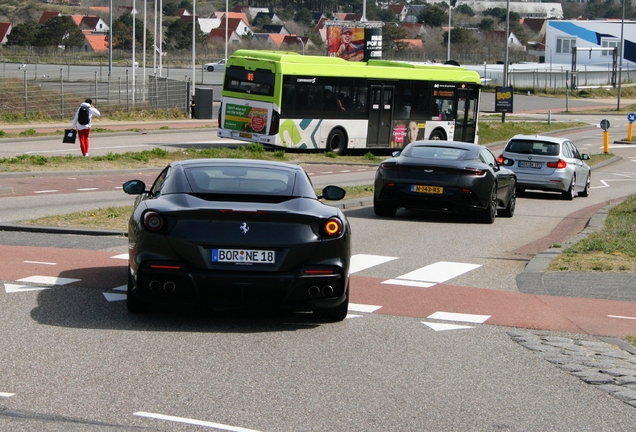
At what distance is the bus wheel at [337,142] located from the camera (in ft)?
113

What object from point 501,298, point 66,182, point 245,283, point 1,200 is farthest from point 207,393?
point 66,182

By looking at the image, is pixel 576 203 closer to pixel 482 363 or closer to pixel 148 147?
pixel 148 147

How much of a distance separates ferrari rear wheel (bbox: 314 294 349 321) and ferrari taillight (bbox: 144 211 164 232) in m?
1.51

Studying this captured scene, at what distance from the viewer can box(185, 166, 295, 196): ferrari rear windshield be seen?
341 inches

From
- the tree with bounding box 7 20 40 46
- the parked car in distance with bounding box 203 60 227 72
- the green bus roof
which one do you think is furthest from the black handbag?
the tree with bounding box 7 20 40 46

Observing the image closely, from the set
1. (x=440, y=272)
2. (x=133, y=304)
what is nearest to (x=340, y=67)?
(x=440, y=272)

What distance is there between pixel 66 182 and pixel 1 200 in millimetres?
4137

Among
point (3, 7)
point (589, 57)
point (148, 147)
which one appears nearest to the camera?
point (148, 147)

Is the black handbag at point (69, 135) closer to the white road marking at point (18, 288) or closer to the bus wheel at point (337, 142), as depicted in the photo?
the bus wheel at point (337, 142)

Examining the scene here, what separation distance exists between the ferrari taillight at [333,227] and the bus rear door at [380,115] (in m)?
27.1

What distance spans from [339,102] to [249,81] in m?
3.19

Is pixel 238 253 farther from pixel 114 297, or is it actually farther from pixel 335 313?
pixel 114 297

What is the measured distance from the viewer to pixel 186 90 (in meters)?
49.8

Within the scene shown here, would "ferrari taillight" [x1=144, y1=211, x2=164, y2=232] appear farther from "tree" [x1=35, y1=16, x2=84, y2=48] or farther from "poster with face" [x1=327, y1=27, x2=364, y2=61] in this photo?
"tree" [x1=35, y1=16, x2=84, y2=48]
